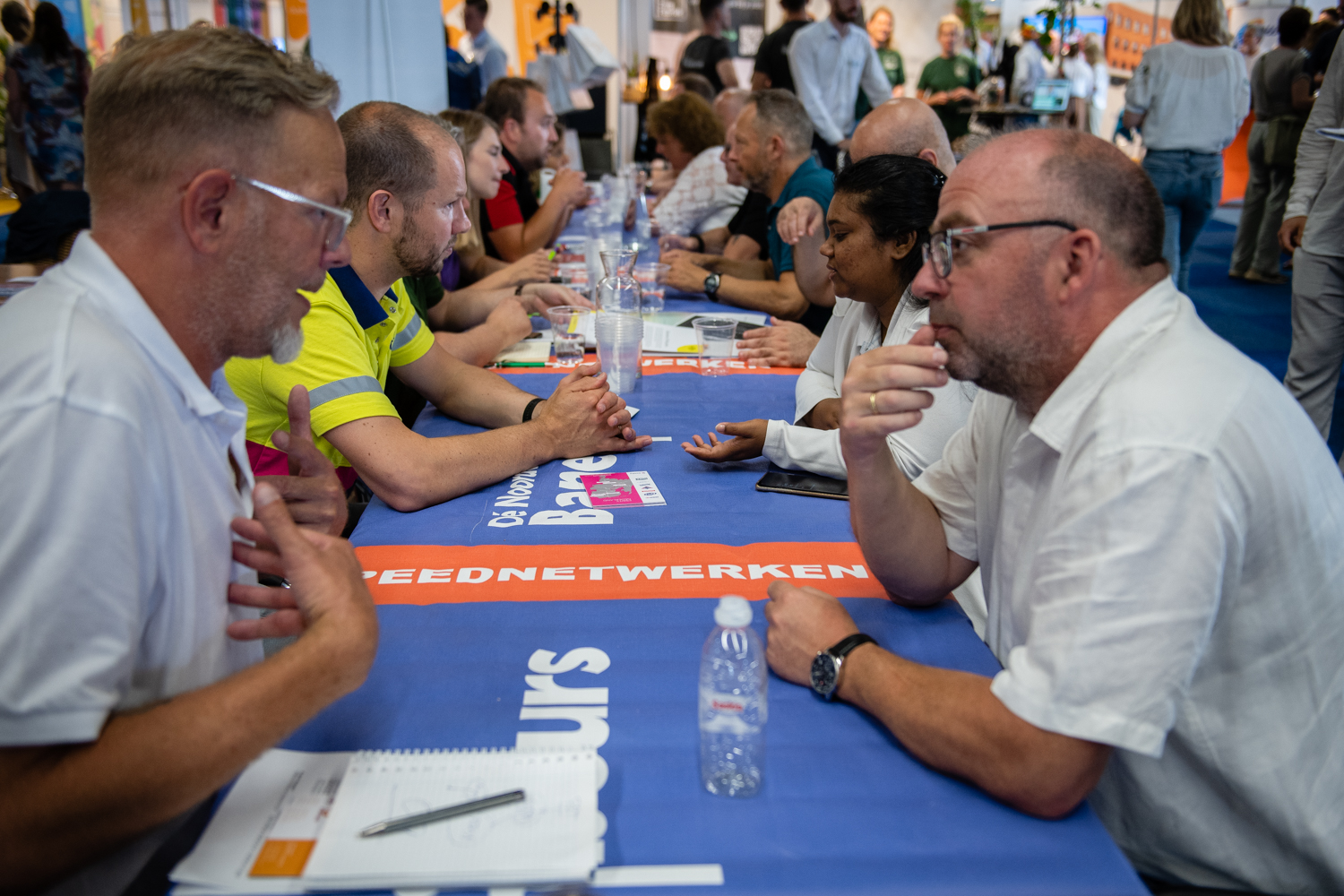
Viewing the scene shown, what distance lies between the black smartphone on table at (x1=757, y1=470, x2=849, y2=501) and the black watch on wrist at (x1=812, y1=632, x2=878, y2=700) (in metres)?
0.66

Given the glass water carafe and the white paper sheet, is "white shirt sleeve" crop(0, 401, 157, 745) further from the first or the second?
the glass water carafe

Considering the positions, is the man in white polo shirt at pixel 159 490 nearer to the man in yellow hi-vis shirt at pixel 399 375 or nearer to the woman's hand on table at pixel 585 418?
the man in yellow hi-vis shirt at pixel 399 375

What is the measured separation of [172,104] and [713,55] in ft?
26.6

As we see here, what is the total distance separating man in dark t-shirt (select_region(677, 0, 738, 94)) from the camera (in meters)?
8.14

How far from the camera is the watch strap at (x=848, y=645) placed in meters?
1.10

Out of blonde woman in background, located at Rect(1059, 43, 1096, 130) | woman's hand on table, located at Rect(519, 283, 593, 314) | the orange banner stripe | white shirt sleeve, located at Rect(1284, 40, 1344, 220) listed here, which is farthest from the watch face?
blonde woman in background, located at Rect(1059, 43, 1096, 130)

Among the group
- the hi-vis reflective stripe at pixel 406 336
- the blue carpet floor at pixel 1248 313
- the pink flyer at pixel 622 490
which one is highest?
the hi-vis reflective stripe at pixel 406 336

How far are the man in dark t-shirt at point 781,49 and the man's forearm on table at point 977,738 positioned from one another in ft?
19.1

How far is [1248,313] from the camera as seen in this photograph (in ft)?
21.5

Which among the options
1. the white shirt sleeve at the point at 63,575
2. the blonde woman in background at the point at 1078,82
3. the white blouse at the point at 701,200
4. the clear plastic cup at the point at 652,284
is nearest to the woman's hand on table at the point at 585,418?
the white shirt sleeve at the point at 63,575

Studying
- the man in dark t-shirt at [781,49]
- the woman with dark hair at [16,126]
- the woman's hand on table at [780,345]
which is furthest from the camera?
the man in dark t-shirt at [781,49]

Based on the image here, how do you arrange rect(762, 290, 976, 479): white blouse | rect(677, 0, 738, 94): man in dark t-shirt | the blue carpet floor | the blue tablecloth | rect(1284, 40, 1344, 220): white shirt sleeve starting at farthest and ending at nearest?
1. rect(677, 0, 738, 94): man in dark t-shirt
2. the blue carpet floor
3. rect(1284, 40, 1344, 220): white shirt sleeve
4. rect(762, 290, 976, 479): white blouse
5. the blue tablecloth

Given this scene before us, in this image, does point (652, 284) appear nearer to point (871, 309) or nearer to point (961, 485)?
point (871, 309)

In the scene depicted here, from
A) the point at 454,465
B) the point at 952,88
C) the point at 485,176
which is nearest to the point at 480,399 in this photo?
the point at 454,465
